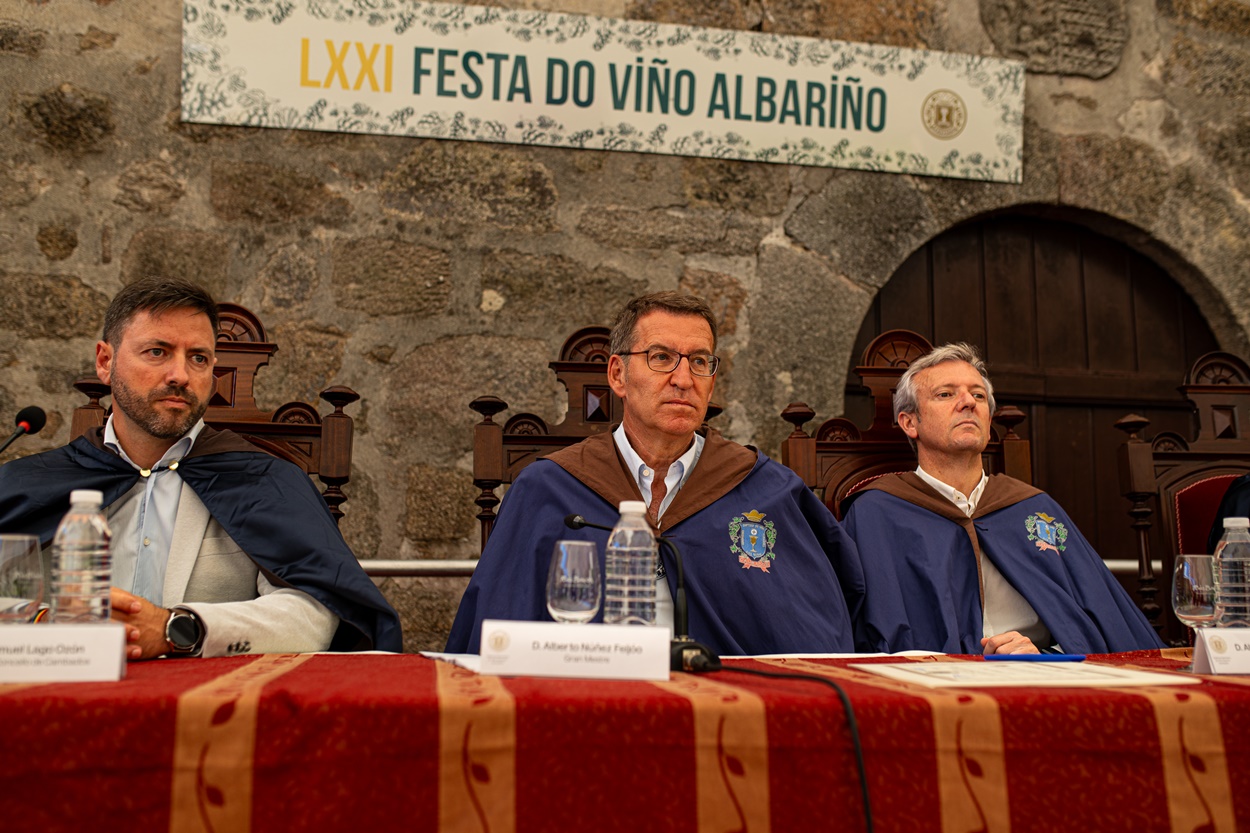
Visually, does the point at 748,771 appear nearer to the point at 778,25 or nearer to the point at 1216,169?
the point at 778,25

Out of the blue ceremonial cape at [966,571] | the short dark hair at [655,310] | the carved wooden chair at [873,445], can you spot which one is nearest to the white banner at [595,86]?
the carved wooden chair at [873,445]

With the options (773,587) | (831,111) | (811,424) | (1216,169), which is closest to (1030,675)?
(773,587)

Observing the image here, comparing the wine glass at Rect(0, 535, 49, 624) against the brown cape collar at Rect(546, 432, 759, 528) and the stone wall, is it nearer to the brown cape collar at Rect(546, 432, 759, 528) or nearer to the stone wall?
the brown cape collar at Rect(546, 432, 759, 528)

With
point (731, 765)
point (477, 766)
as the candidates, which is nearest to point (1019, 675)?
point (731, 765)

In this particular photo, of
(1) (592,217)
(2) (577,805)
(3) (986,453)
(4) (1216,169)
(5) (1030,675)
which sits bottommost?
(2) (577,805)

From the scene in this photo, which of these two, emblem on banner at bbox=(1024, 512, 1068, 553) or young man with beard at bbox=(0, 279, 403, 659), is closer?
young man with beard at bbox=(0, 279, 403, 659)

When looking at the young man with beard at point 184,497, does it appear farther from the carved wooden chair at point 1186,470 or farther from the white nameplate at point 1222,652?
the carved wooden chair at point 1186,470

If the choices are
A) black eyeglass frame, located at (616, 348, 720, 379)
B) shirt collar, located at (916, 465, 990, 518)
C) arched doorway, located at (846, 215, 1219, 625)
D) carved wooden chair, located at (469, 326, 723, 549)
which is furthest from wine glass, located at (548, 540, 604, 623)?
arched doorway, located at (846, 215, 1219, 625)

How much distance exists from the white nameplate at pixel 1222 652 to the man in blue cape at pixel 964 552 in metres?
1.30

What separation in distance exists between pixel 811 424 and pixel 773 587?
178cm

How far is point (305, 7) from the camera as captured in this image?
4.24 meters

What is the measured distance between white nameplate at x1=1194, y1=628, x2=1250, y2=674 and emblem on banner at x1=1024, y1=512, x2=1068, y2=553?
1.67 meters

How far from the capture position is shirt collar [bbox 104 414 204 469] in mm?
2736

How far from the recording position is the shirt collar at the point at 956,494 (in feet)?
11.4
